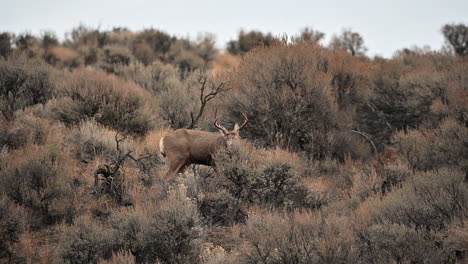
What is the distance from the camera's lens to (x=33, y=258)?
9.48 meters

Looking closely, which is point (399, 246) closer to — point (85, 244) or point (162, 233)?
point (162, 233)

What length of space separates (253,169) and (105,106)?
699 cm

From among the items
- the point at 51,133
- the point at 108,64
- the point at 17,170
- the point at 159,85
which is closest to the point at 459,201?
the point at 17,170

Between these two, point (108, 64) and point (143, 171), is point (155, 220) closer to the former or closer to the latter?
point (143, 171)

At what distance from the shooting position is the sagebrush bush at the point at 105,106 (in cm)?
1711

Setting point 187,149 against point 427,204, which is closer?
point 427,204

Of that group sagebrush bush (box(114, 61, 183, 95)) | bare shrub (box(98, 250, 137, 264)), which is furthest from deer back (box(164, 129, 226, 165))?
sagebrush bush (box(114, 61, 183, 95))

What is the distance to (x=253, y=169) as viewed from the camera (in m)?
12.0

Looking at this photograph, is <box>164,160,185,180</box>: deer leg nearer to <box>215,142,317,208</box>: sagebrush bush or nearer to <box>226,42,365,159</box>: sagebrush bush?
<box>215,142,317,208</box>: sagebrush bush

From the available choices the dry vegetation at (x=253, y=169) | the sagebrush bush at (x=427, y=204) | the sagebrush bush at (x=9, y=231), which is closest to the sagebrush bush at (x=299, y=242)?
the dry vegetation at (x=253, y=169)

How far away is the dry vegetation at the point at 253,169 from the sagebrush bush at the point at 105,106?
0.04 m

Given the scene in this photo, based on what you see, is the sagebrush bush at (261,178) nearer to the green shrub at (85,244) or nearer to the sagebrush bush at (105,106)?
the green shrub at (85,244)

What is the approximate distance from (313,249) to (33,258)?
479 centimetres

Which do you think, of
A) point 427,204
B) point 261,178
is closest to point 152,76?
point 261,178
